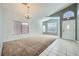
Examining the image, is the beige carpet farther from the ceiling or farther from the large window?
the ceiling

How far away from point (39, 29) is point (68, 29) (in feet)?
1.78

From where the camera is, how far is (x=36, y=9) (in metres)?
1.65

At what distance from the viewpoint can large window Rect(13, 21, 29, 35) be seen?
62.9 inches

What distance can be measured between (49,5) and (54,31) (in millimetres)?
480

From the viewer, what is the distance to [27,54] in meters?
1.56

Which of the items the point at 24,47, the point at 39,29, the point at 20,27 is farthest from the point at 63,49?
the point at 20,27

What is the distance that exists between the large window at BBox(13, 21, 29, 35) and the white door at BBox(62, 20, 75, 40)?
689 millimetres

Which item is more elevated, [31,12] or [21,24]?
[31,12]

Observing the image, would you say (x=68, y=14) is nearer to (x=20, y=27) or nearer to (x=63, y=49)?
(x=63, y=49)

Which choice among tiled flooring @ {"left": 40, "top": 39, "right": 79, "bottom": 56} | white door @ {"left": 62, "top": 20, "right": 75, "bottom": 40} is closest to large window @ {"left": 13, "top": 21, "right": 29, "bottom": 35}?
tiled flooring @ {"left": 40, "top": 39, "right": 79, "bottom": 56}

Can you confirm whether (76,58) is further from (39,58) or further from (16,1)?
(16,1)

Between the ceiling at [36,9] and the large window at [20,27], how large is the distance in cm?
11

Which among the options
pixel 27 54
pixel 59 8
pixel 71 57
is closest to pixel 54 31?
pixel 59 8

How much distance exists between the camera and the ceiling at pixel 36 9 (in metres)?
1.58
